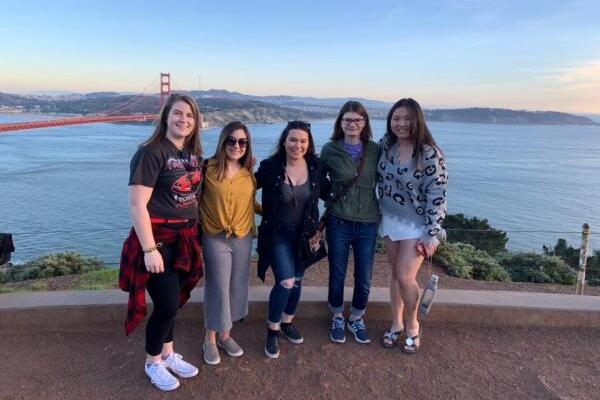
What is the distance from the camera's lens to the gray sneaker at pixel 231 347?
8.79ft

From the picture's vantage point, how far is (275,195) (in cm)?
254

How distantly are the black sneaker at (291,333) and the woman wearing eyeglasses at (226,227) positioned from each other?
0.34 metres

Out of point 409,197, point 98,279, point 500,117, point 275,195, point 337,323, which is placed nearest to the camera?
point 275,195

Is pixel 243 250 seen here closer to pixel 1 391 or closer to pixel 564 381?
pixel 1 391

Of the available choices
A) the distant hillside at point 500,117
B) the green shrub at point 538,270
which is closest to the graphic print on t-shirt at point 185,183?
the green shrub at point 538,270

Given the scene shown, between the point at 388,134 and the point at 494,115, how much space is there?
15192cm

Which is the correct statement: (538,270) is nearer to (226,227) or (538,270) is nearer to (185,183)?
(226,227)

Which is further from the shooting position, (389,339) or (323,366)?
(389,339)

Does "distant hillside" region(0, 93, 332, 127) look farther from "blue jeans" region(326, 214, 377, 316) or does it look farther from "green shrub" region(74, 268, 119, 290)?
"blue jeans" region(326, 214, 377, 316)

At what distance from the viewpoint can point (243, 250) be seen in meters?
2.56

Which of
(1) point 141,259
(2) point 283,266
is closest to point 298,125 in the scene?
(2) point 283,266

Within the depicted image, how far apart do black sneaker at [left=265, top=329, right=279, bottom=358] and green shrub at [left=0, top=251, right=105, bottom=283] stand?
6.58 meters

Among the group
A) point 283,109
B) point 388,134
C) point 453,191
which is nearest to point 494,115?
point 283,109

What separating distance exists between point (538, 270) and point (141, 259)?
8.59 m
